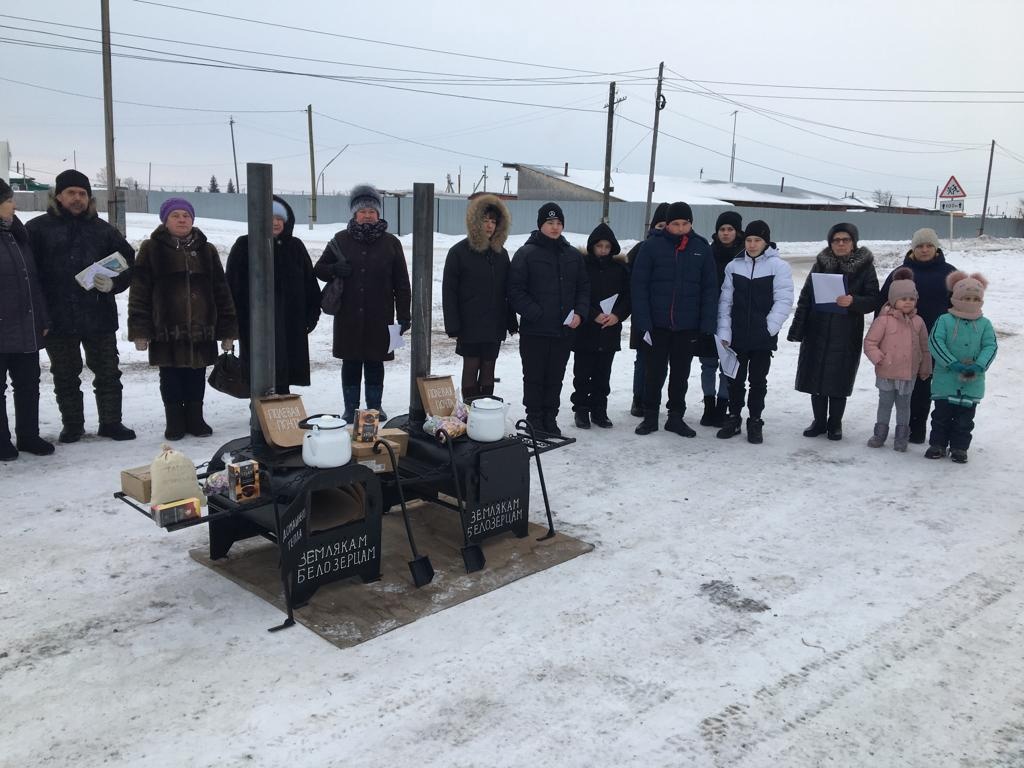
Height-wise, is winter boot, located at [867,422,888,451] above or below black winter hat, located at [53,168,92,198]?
below

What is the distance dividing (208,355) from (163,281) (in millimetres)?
590

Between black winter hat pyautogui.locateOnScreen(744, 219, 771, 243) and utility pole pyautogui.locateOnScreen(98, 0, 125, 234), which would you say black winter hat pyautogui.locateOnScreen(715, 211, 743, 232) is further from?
utility pole pyautogui.locateOnScreen(98, 0, 125, 234)

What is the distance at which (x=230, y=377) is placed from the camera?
220 inches

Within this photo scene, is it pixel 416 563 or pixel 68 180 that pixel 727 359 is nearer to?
pixel 416 563

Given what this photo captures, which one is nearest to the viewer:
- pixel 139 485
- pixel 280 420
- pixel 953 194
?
pixel 139 485

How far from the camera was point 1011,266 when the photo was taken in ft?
57.4

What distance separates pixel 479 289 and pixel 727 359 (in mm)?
2050

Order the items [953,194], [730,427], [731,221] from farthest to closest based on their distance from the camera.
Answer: [953,194]
[731,221]
[730,427]

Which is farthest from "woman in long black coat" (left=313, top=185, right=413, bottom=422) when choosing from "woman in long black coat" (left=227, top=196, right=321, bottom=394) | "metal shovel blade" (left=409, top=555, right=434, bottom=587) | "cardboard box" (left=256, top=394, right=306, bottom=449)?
"metal shovel blade" (left=409, top=555, right=434, bottom=587)

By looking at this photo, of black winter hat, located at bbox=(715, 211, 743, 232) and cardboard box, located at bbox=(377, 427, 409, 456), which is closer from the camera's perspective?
cardboard box, located at bbox=(377, 427, 409, 456)

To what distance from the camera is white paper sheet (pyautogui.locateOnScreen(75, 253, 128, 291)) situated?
5379 millimetres

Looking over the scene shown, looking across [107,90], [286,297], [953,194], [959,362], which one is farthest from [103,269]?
[953,194]

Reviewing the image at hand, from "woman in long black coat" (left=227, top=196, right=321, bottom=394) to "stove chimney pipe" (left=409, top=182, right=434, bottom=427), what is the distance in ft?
5.08

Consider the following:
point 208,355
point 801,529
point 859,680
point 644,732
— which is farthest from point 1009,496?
point 208,355
